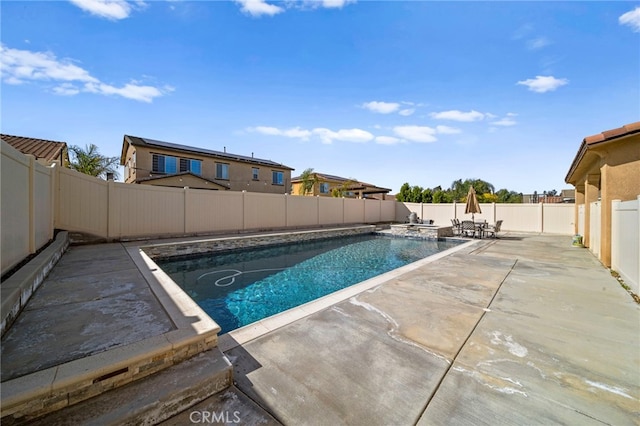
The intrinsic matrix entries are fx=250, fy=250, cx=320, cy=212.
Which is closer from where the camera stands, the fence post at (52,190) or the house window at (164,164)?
the fence post at (52,190)

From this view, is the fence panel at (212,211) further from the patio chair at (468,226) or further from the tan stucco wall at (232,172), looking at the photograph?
the patio chair at (468,226)

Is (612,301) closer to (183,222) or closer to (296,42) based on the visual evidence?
(296,42)

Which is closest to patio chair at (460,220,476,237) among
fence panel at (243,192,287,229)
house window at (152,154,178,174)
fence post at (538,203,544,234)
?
fence post at (538,203,544,234)

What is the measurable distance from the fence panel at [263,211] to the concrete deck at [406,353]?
8499 mm

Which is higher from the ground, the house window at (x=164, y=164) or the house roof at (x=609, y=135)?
the house window at (x=164, y=164)

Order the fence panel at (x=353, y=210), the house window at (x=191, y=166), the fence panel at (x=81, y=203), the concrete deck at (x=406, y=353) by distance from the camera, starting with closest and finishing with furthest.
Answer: the concrete deck at (x=406, y=353) → the fence panel at (x=81, y=203) → the fence panel at (x=353, y=210) → the house window at (x=191, y=166)

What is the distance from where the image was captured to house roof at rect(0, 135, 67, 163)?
9.50 metres

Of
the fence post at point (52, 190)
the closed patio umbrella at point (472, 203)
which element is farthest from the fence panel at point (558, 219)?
the fence post at point (52, 190)

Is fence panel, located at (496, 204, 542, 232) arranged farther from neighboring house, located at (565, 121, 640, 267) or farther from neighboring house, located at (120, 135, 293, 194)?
neighboring house, located at (120, 135, 293, 194)

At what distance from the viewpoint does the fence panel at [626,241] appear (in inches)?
181

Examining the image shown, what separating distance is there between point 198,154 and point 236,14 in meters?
13.6

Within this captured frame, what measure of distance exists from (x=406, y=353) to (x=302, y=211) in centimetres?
1352

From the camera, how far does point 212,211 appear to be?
11734 mm

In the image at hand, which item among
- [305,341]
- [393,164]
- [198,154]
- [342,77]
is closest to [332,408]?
[305,341]
